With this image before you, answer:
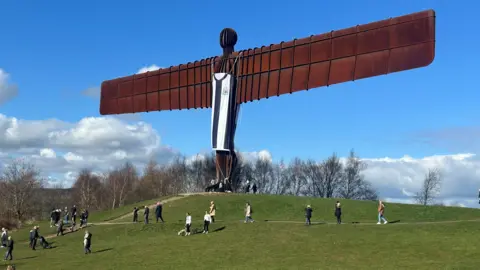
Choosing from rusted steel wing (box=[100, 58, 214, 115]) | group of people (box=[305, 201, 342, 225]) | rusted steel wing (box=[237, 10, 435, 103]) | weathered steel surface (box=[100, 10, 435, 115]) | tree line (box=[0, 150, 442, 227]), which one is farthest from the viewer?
tree line (box=[0, 150, 442, 227])

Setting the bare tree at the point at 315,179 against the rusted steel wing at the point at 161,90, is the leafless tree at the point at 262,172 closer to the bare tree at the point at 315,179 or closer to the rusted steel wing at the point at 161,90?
the bare tree at the point at 315,179

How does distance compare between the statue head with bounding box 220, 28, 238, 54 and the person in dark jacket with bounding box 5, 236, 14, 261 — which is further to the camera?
the statue head with bounding box 220, 28, 238, 54

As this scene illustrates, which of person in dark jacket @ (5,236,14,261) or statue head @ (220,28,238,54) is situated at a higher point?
statue head @ (220,28,238,54)

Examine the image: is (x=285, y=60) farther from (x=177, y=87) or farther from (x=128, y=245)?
(x=128, y=245)

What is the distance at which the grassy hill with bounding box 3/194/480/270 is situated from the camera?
64.7 ft

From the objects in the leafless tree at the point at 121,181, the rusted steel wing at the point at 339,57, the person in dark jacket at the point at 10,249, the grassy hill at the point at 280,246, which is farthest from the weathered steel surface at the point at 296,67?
the leafless tree at the point at 121,181

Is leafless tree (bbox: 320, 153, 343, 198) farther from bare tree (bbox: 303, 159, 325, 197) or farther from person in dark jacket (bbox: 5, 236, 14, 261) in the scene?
person in dark jacket (bbox: 5, 236, 14, 261)

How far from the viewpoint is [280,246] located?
76.4 feet

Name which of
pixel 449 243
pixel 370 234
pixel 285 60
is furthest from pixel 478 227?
pixel 285 60

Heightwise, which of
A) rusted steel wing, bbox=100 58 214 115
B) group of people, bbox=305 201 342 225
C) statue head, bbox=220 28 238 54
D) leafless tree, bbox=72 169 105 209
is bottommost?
leafless tree, bbox=72 169 105 209

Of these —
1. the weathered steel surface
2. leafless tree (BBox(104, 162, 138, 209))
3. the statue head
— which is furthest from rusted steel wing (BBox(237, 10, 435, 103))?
leafless tree (BBox(104, 162, 138, 209))

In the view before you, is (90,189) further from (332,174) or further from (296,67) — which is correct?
(296,67)

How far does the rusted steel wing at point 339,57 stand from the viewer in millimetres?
31656

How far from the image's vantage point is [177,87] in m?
43.2
